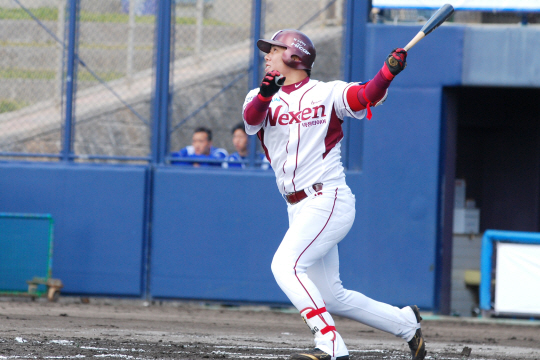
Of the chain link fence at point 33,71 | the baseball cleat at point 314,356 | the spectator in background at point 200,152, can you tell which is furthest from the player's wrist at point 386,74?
the chain link fence at point 33,71

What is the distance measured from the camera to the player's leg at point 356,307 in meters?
4.16

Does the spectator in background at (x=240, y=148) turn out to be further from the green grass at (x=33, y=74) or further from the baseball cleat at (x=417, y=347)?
the baseball cleat at (x=417, y=347)

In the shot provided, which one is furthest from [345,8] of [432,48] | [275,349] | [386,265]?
[275,349]

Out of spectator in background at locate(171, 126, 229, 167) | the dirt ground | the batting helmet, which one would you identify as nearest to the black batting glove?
the batting helmet

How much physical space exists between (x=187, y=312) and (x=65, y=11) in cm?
356

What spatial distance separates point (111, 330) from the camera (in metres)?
5.54

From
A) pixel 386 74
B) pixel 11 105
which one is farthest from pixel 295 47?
pixel 11 105

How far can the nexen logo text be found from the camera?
4086 mm

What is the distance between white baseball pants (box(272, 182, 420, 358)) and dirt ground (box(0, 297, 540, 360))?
458 millimetres

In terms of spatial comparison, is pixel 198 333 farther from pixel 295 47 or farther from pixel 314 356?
pixel 295 47

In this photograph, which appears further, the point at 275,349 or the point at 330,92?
the point at 275,349

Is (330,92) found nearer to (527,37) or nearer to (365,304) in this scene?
(365,304)

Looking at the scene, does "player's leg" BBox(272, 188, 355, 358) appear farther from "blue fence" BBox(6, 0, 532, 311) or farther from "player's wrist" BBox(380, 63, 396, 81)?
"blue fence" BBox(6, 0, 532, 311)

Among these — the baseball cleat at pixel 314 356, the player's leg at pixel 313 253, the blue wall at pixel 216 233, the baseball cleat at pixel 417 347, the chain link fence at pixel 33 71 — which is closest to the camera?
the baseball cleat at pixel 314 356
